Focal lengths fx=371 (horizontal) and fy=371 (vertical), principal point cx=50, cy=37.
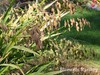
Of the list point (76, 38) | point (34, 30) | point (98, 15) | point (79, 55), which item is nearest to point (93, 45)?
point (76, 38)

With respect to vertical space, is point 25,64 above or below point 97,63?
above

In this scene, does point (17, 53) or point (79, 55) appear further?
point (79, 55)

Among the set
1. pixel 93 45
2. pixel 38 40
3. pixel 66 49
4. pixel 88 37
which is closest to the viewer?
→ pixel 38 40

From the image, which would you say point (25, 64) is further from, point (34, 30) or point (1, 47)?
point (34, 30)

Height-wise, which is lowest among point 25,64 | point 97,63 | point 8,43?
point 97,63

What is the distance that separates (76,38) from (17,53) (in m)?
4.49

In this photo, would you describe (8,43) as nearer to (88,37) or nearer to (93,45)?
(93,45)

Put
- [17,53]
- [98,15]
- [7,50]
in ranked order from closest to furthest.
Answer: [7,50], [17,53], [98,15]

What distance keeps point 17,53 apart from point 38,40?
1473mm

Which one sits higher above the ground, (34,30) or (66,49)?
(34,30)

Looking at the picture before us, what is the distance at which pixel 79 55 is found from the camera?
7.88 m

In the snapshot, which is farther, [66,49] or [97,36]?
[97,36]

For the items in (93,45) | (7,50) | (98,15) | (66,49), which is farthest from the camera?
(98,15)

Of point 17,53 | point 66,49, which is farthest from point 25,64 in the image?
point 66,49
